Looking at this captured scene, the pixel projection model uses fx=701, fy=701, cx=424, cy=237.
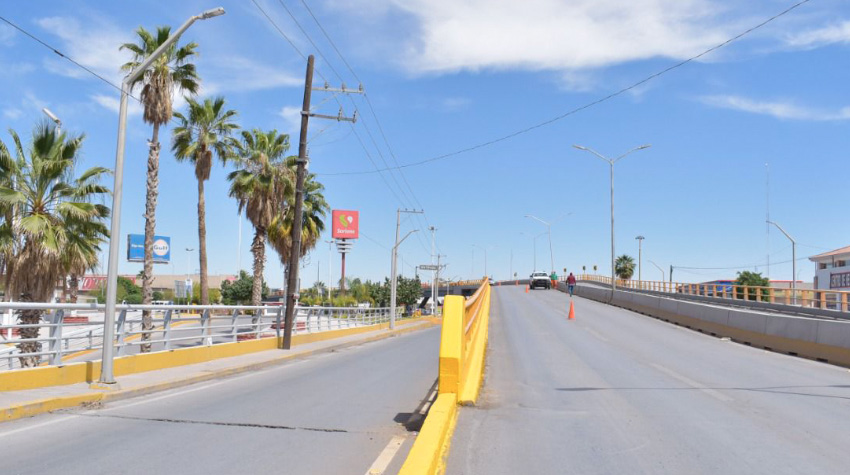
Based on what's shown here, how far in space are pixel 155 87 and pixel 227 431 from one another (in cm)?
2247

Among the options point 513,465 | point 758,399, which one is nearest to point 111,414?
point 513,465

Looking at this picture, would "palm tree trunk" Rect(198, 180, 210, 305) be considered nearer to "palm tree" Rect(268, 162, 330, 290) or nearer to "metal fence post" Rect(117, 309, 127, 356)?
"palm tree" Rect(268, 162, 330, 290)

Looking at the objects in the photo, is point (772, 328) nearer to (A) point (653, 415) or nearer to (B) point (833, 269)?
(A) point (653, 415)

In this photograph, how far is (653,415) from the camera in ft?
30.7

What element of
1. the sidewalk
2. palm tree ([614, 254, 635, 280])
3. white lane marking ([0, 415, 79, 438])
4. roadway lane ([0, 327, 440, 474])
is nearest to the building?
palm tree ([614, 254, 635, 280])

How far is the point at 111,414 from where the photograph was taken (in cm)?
1000

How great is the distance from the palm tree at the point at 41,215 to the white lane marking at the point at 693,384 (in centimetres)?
1482

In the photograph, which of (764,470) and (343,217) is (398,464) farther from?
(343,217)

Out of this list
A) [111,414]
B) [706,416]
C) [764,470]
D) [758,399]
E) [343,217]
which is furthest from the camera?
[343,217]

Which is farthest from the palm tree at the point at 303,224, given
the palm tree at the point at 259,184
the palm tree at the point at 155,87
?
the palm tree at the point at 155,87

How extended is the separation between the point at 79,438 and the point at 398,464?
13.1 feet

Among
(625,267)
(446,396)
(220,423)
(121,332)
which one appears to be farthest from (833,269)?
(220,423)

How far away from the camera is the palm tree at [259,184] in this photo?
36500mm

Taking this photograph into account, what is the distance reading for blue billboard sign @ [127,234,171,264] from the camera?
71.4 metres
